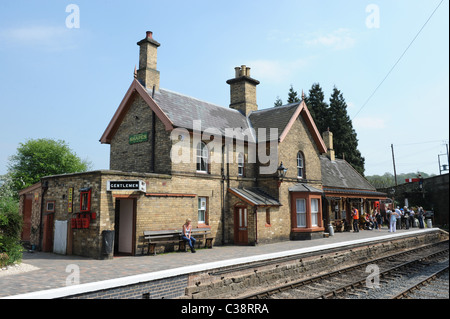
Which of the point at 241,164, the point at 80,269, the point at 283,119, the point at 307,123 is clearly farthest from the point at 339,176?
the point at 80,269

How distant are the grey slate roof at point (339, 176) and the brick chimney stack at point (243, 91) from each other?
8269 millimetres

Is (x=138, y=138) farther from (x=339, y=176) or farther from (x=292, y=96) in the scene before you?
(x=292, y=96)

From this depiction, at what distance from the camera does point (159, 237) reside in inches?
535

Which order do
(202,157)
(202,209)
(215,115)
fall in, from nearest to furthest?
(202,209), (202,157), (215,115)

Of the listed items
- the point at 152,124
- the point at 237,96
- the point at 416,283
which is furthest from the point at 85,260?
the point at 237,96

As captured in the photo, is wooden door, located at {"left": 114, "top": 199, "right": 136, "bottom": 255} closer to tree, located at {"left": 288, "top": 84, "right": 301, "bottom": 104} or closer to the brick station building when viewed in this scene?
the brick station building

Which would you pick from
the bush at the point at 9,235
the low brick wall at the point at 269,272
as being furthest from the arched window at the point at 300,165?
the bush at the point at 9,235

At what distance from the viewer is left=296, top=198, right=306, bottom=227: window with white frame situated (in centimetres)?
1956

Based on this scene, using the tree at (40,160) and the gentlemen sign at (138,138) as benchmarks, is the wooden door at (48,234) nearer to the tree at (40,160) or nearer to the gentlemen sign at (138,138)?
the gentlemen sign at (138,138)

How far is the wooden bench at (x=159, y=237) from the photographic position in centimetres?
1325

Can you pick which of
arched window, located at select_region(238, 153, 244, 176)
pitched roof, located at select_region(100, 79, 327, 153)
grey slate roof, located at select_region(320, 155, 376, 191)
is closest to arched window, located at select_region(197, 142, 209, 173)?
pitched roof, located at select_region(100, 79, 327, 153)

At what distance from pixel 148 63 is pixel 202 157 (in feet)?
18.8
